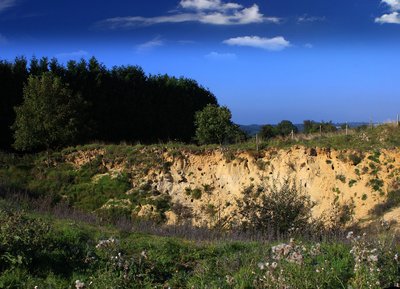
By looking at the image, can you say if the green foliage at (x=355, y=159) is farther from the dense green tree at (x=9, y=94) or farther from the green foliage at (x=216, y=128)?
the dense green tree at (x=9, y=94)

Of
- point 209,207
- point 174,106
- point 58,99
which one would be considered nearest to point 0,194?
point 209,207

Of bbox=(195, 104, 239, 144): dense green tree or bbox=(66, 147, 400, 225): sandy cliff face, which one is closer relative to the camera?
bbox=(66, 147, 400, 225): sandy cliff face

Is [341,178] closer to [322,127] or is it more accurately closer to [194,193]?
[194,193]

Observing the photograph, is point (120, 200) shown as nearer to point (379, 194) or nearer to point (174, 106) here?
Answer: point (379, 194)

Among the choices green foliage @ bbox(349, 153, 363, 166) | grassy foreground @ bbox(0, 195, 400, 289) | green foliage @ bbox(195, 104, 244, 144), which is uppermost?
green foliage @ bbox(195, 104, 244, 144)

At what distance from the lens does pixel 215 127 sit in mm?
35562

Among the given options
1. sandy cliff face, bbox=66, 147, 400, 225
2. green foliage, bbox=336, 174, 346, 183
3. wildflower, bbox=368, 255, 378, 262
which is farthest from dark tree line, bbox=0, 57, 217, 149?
wildflower, bbox=368, 255, 378, 262

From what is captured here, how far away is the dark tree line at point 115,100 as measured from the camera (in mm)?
35281

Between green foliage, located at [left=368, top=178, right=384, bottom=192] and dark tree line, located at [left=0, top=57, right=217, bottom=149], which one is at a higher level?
dark tree line, located at [left=0, top=57, right=217, bottom=149]

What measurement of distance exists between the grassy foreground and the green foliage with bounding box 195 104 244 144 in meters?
28.1

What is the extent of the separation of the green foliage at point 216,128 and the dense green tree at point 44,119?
9.73 metres

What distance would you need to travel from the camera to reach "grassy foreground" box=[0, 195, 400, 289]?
4.83 metres

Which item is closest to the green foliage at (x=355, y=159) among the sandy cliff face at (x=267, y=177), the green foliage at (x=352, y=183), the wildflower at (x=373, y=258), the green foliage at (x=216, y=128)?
the sandy cliff face at (x=267, y=177)

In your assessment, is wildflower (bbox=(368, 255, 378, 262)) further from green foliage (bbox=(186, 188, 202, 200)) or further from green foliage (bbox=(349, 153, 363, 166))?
green foliage (bbox=(186, 188, 202, 200))
